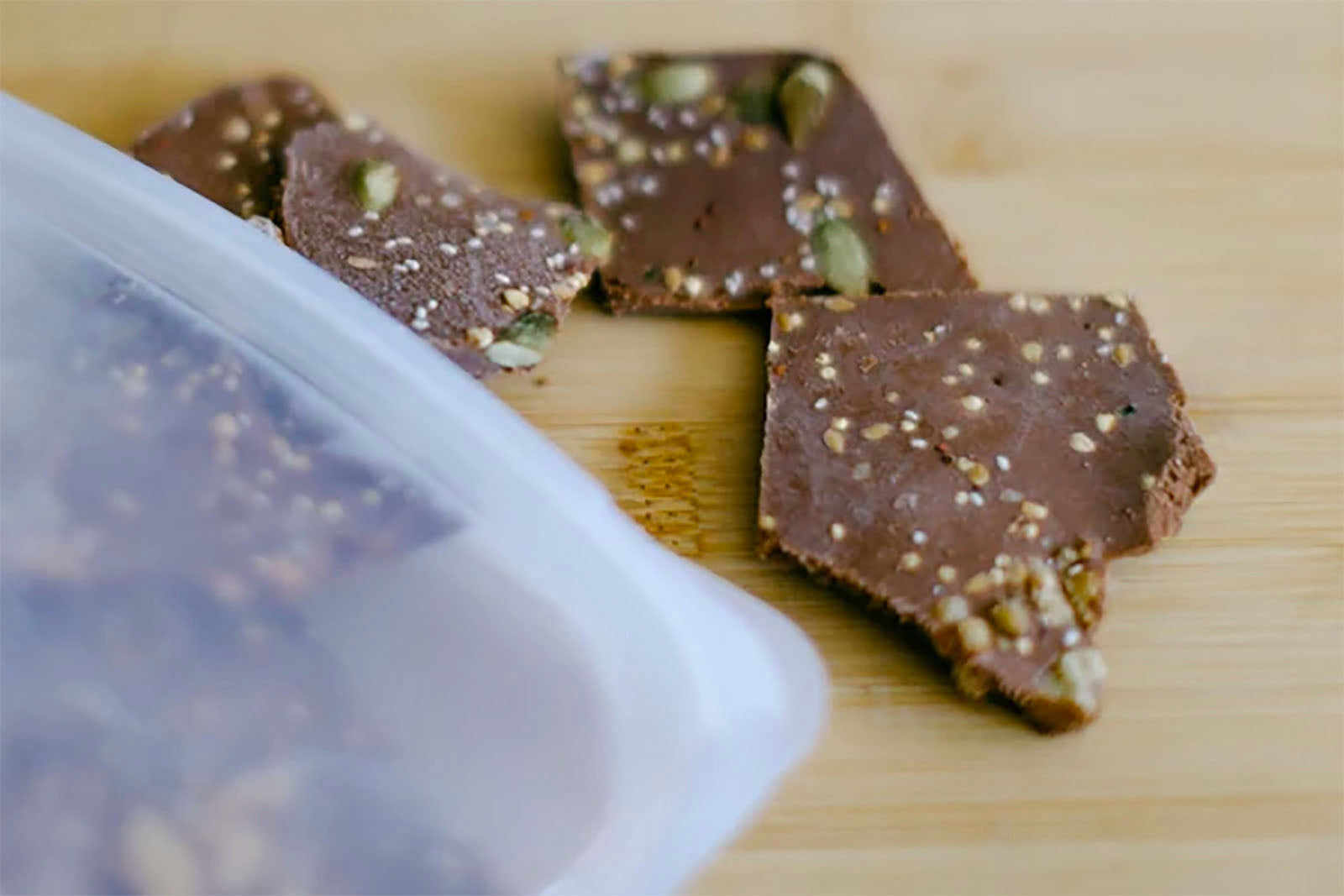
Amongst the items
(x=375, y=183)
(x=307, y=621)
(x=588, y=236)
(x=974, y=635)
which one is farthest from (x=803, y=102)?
(x=307, y=621)

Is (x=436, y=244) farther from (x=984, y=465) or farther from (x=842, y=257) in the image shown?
(x=984, y=465)

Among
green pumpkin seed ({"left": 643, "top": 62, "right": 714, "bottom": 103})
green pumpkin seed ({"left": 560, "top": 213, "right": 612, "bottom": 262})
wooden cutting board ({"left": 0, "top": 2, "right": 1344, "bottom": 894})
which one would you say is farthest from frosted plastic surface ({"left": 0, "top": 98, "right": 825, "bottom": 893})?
green pumpkin seed ({"left": 643, "top": 62, "right": 714, "bottom": 103})

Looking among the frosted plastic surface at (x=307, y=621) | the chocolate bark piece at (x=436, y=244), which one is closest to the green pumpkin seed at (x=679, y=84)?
the chocolate bark piece at (x=436, y=244)

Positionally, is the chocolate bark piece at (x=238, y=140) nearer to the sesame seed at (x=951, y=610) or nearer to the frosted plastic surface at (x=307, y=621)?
the frosted plastic surface at (x=307, y=621)

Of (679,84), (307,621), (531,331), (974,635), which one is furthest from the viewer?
(679,84)

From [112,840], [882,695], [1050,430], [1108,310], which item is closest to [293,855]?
[112,840]

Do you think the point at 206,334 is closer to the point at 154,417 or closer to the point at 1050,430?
the point at 154,417
